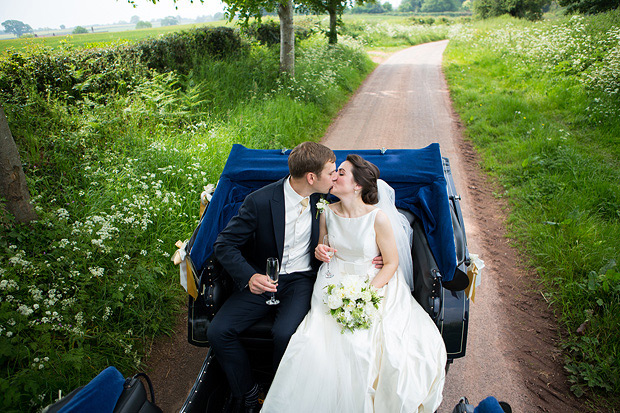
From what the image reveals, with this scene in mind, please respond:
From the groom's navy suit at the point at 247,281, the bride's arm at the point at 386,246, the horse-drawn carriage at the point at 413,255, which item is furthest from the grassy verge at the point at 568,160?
the groom's navy suit at the point at 247,281

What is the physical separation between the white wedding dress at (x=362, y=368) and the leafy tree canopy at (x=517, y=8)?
32.0 m

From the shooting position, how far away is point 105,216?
184 inches

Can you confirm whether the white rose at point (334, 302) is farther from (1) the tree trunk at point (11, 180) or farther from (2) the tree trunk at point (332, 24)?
(2) the tree trunk at point (332, 24)

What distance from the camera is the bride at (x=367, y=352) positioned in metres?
2.45

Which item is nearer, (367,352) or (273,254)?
(367,352)

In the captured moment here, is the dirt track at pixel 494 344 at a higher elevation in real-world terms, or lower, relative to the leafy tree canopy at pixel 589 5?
lower

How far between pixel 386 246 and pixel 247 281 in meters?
1.14

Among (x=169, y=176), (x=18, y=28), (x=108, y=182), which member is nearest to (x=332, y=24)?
(x=18, y=28)

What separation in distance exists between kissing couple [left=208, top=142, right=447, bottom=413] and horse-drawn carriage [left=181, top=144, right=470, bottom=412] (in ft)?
0.40

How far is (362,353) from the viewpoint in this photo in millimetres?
2531

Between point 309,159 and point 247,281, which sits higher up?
point 309,159

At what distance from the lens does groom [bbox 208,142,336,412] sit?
108 inches

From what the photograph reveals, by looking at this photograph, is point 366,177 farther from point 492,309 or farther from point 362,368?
point 492,309

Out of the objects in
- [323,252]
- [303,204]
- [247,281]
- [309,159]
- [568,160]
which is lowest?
[568,160]
